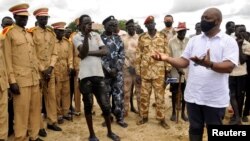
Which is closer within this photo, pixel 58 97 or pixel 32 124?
pixel 32 124

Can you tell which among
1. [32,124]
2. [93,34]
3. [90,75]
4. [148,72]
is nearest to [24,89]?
[32,124]

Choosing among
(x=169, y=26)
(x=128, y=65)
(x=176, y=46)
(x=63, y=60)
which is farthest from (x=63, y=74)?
(x=169, y=26)

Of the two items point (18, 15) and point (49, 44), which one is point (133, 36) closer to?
point (49, 44)

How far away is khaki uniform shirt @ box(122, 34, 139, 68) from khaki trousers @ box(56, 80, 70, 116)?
1312 mm

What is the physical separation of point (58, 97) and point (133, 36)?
83.7 inches

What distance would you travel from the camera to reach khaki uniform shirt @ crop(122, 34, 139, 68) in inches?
296

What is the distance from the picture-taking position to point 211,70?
3.88 meters

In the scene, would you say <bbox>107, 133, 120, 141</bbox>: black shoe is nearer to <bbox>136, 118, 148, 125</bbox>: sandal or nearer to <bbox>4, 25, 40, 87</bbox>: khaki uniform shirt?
<bbox>136, 118, 148, 125</bbox>: sandal

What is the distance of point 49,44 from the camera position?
244 inches

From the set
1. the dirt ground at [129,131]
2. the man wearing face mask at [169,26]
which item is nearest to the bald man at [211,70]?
the dirt ground at [129,131]

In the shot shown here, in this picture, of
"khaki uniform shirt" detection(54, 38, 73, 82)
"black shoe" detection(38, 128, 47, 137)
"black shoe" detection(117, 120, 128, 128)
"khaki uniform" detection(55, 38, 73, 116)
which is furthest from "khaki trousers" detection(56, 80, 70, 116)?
"black shoe" detection(117, 120, 128, 128)

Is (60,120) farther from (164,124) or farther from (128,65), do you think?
(164,124)

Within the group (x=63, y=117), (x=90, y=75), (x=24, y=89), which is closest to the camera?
(x=24, y=89)

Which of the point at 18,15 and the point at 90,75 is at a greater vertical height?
the point at 18,15
